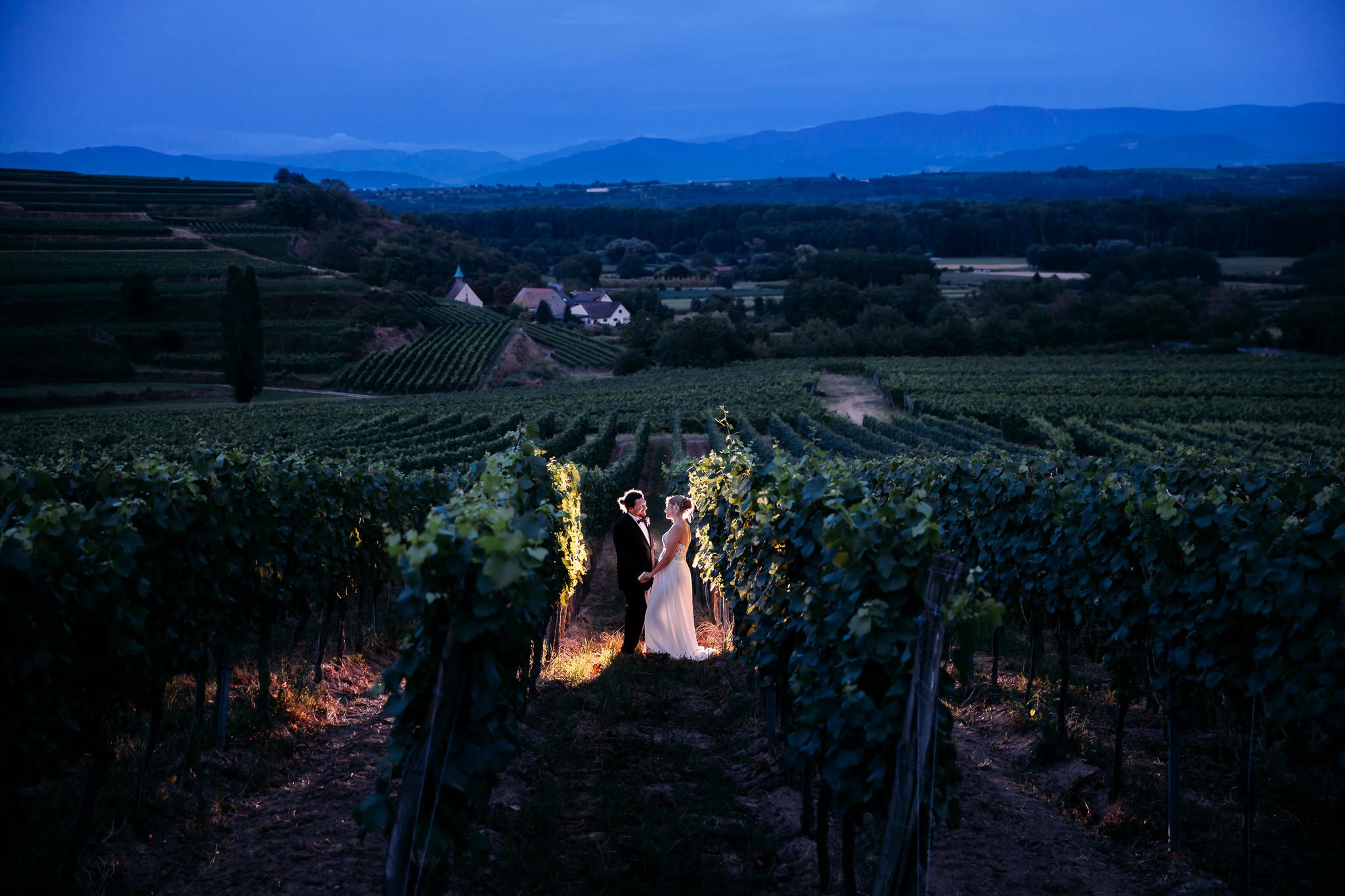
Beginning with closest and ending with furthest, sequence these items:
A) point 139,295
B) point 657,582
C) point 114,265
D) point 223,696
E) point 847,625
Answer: point 847,625 → point 223,696 → point 657,582 → point 139,295 → point 114,265

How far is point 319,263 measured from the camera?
92938 mm

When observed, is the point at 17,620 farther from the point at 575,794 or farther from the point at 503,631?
the point at 575,794

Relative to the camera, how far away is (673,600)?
9344mm

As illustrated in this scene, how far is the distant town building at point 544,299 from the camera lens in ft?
346

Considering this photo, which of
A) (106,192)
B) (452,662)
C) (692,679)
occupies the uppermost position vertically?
(106,192)

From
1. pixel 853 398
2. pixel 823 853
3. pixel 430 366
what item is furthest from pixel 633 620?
pixel 430 366

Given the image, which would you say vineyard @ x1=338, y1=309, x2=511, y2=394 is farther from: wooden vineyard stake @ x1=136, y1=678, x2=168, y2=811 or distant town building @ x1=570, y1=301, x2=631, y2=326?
wooden vineyard stake @ x1=136, y1=678, x2=168, y2=811

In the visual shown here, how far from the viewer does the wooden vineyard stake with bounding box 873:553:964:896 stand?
3.77 metres

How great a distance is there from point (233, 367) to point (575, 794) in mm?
51098

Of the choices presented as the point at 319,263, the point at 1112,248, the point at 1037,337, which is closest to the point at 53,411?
the point at 319,263

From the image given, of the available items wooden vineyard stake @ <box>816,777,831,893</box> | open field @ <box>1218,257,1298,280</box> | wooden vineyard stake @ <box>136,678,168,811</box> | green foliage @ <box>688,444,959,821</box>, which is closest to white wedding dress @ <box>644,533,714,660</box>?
green foliage @ <box>688,444,959,821</box>

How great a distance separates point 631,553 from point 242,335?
48978 millimetres

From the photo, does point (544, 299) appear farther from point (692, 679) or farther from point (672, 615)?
point (692, 679)

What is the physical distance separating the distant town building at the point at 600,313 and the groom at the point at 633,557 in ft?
306
